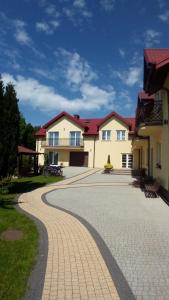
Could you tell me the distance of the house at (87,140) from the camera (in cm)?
4166

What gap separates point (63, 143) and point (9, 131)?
28252mm

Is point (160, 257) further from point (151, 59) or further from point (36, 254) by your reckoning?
point (151, 59)

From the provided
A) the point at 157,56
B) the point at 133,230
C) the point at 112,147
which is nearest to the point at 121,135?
the point at 112,147

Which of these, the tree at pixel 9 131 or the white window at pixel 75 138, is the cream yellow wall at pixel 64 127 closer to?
the white window at pixel 75 138

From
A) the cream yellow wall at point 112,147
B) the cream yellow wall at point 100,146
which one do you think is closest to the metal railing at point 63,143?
the cream yellow wall at point 100,146

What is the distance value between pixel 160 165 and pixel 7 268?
12213mm

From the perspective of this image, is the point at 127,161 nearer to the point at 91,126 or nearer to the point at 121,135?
the point at 121,135

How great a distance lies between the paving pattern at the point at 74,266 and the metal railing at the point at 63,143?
33579 mm

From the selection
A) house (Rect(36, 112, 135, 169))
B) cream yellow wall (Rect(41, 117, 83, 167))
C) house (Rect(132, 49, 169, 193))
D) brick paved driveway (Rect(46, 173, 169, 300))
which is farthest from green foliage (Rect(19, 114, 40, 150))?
brick paved driveway (Rect(46, 173, 169, 300))

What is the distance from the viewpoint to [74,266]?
19.4 ft

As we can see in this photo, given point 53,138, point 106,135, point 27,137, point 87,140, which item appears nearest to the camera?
point 106,135

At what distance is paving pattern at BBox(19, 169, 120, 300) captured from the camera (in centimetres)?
481

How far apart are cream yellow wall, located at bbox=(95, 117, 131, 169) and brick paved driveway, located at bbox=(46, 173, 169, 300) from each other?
25.6m

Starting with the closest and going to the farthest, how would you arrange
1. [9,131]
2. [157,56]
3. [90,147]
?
1. [157,56]
2. [9,131]
3. [90,147]
